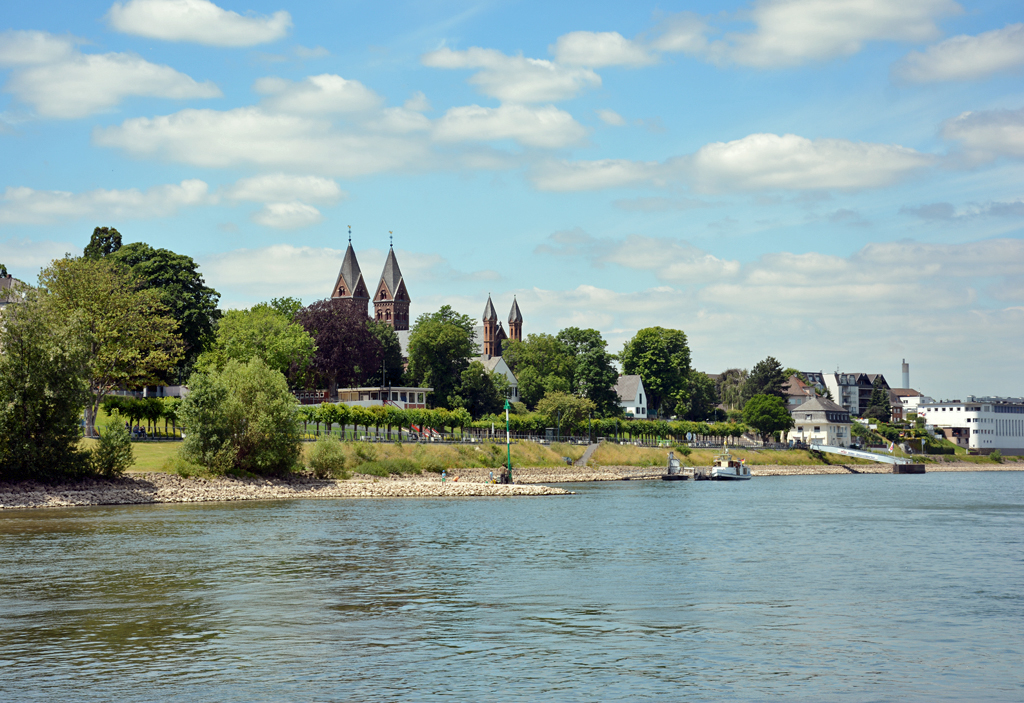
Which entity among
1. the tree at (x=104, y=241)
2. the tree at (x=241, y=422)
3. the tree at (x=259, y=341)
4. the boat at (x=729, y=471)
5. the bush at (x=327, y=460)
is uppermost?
the tree at (x=104, y=241)

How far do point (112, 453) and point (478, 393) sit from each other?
3077 inches

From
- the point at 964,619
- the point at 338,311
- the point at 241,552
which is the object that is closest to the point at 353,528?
the point at 241,552

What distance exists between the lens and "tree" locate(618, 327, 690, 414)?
541 ft

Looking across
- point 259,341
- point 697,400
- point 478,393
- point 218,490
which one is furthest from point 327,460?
point 697,400

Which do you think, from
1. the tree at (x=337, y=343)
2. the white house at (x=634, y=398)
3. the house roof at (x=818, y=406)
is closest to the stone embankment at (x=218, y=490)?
the tree at (x=337, y=343)

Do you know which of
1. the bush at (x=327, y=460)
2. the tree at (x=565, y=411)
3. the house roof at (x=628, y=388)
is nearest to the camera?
the bush at (x=327, y=460)

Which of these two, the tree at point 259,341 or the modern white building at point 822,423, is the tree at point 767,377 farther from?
the tree at point 259,341

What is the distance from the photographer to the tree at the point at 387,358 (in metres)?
145

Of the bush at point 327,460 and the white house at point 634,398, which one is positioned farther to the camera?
the white house at point 634,398

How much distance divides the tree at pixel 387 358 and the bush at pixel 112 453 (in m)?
76.6

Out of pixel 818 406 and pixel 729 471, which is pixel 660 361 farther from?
pixel 729 471

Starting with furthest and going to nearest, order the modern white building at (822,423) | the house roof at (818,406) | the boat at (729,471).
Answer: the house roof at (818,406) < the modern white building at (822,423) < the boat at (729,471)

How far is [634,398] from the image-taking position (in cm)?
16362

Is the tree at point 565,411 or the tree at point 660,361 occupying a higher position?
the tree at point 660,361
